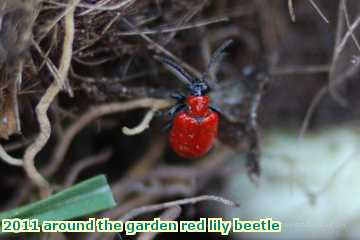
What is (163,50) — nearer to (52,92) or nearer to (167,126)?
(167,126)

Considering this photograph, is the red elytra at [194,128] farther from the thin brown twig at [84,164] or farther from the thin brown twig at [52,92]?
the thin brown twig at [52,92]

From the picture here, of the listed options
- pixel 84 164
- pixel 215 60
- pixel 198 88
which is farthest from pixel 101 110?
pixel 215 60

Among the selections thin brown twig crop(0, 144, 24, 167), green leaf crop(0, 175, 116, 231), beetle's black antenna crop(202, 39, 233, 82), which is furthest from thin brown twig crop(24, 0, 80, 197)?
beetle's black antenna crop(202, 39, 233, 82)

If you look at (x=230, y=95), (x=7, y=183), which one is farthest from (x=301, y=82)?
(x=7, y=183)

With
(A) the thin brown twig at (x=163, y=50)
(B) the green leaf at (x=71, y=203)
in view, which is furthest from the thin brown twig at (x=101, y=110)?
(B) the green leaf at (x=71, y=203)

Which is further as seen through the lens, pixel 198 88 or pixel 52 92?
pixel 198 88

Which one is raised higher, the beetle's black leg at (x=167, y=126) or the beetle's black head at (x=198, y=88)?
the beetle's black head at (x=198, y=88)
